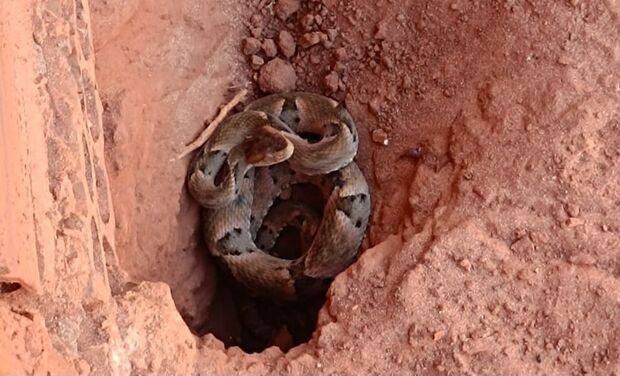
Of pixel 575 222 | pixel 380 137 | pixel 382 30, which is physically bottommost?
pixel 380 137

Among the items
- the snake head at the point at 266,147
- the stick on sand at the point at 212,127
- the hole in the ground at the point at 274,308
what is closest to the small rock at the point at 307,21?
the stick on sand at the point at 212,127

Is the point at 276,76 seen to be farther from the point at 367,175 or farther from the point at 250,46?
the point at 367,175

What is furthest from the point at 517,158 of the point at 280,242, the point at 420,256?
the point at 280,242

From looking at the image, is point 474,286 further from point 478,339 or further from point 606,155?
point 606,155

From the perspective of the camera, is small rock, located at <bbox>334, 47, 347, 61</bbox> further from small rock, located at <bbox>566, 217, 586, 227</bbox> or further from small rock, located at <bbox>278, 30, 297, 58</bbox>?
small rock, located at <bbox>566, 217, 586, 227</bbox>

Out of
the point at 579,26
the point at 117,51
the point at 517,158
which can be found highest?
the point at 117,51

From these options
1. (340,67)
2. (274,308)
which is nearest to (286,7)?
(340,67)
